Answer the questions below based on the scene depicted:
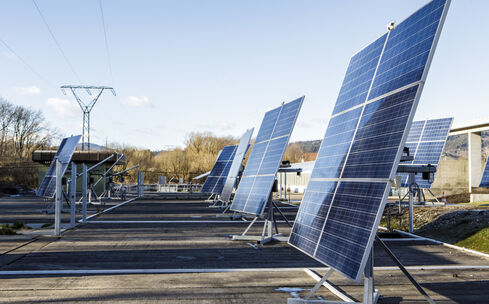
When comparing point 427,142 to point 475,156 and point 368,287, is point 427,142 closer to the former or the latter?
point 368,287

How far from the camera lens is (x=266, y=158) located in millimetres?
14008

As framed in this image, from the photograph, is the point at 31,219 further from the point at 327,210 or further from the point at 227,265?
the point at 327,210

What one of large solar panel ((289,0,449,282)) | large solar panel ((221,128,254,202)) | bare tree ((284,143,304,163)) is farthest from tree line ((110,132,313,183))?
large solar panel ((289,0,449,282))

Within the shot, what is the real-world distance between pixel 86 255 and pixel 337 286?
5.98 metres

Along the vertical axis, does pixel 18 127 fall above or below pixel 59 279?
above

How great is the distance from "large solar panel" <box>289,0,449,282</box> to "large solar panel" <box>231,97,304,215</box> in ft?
15.2

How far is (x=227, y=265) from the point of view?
965cm

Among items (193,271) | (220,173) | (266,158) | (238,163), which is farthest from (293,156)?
(193,271)

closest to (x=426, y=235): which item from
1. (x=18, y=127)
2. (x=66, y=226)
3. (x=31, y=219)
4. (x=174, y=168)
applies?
(x=66, y=226)

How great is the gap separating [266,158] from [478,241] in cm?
614

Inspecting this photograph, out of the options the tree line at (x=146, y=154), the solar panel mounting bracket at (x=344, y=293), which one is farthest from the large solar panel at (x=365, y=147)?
the tree line at (x=146, y=154)

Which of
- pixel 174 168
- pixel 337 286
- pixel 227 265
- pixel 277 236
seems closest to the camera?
pixel 337 286

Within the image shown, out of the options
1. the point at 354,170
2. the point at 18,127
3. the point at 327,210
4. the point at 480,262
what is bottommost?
the point at 480,262

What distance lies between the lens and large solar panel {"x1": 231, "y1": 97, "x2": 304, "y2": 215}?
12.7 m
